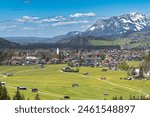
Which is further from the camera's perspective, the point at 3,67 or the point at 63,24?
the point at 3,67

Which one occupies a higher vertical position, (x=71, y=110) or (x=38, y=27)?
(x=38, y=27)

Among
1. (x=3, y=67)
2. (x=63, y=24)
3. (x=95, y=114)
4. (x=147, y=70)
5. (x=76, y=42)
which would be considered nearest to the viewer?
(x=95, y=114)

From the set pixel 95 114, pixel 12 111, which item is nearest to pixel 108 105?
pixel 95 114

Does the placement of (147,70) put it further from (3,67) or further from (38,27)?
(38,27)

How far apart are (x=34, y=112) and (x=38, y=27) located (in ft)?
56.2

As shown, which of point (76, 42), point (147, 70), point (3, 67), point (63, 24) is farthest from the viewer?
point (76, 42)

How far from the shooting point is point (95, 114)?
9.45 ft

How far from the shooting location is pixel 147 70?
156 feet

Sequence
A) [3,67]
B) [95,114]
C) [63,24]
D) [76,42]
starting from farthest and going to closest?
[76,42], [3,67], [63,24], [95,114]

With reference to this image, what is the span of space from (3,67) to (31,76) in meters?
4.38

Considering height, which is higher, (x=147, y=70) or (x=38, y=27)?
(x=38, y=27)

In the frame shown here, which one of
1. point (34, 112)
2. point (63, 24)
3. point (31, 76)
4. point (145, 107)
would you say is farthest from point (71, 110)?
point (31, 76)

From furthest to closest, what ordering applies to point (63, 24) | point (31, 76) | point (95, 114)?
point (31, 76) < point (63, 24) < point (95, 114)

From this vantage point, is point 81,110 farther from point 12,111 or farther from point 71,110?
point 12,111
